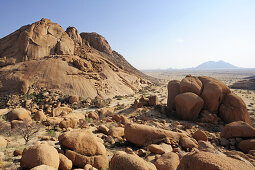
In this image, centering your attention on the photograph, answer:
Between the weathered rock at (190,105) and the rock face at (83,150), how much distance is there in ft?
32.3

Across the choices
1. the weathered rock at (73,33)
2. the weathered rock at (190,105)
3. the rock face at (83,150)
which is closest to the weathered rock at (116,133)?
the rock face at (83,150)

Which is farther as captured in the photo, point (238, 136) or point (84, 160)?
point (238, 136)

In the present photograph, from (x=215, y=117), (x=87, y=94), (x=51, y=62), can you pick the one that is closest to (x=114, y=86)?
(x=87, y=94)

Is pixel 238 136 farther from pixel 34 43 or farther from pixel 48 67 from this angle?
pixel 34 43

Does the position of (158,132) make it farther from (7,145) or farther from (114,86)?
(114,86)

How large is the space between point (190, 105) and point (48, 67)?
2166 cm

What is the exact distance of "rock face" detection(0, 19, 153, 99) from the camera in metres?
20.6

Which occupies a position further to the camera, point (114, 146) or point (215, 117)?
point (215, 117)

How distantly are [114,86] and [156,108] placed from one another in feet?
44.2

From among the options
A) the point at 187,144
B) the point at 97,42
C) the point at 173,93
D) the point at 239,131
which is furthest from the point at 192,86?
the point at 97,42

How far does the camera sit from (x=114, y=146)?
6.69 meters

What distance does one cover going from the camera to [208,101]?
526 inches

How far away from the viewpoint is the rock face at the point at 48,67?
20.6 metres

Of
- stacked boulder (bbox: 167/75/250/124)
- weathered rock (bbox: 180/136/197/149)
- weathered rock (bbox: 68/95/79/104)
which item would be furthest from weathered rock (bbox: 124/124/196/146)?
weathered rock (bbox: 68/95/79/104)
